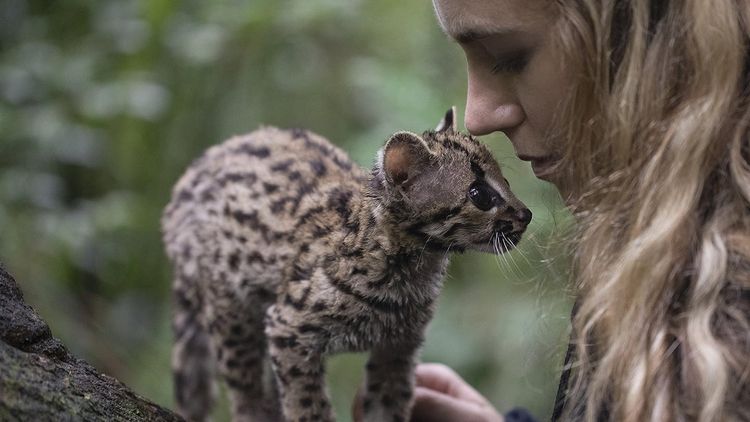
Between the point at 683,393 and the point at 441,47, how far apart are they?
5.27 meters

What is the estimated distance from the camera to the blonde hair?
5.90 ft

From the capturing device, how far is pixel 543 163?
2482mm

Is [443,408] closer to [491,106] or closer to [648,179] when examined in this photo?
[491,106]

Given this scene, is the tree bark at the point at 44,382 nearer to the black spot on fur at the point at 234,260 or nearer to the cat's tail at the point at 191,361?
the black spot on fur at the point at 234,260

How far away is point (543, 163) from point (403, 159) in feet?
1.88

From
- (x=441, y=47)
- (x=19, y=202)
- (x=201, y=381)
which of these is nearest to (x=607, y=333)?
(x=201, y=381)

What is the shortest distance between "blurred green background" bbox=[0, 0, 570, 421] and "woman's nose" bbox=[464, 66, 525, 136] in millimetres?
2415

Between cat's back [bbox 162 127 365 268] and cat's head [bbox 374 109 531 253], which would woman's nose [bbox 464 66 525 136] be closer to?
cat's head [bbox 374 109 531 253]

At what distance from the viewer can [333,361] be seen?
5.60m

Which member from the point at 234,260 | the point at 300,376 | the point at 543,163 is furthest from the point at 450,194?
the point at 234,260

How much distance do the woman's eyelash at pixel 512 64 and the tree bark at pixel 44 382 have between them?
1.16 meters

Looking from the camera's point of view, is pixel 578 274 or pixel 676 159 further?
pixel 578 274

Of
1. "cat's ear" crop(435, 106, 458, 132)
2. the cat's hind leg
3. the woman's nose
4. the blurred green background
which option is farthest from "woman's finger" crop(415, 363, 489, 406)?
the woman's nose

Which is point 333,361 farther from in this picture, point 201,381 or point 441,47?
point 441,47
